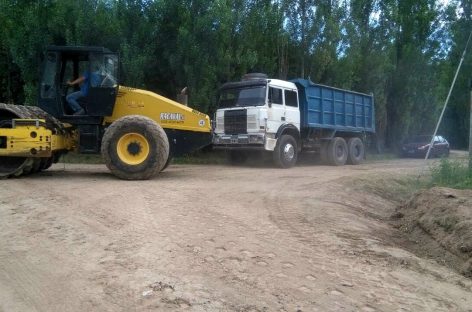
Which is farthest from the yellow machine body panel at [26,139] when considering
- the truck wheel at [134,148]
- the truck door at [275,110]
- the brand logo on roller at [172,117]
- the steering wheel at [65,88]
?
the truck door at [275,110]

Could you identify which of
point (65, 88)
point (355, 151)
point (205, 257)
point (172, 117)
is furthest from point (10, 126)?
point (355, 151)

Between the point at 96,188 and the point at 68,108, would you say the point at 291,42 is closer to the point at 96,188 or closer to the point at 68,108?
the point at 68,108

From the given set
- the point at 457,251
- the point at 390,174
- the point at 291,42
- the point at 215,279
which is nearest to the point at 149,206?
the point at 215,279

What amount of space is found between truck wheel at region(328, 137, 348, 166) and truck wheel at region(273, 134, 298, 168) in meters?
2.54

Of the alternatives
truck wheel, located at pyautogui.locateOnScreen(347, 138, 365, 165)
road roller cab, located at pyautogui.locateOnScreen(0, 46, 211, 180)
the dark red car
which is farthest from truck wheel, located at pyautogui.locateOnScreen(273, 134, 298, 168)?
the dark red car

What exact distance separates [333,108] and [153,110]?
9.16 metres

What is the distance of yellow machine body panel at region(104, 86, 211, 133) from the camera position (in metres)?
11.7

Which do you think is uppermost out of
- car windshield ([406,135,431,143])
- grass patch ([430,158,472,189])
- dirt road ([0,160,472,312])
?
car windshield ([406,135,431,143])

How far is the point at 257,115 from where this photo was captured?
1545 cm

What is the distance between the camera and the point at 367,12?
2705 cm

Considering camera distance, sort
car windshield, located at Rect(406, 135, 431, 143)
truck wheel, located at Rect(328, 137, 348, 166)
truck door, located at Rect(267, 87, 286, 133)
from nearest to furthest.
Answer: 1. truck door, located at Rect(267, 87, 286, 133)
2. truck wheel, located at Rect(328, 137, 348, 166)
3. car windshield, located at Rect(406, 135, 431, 143)

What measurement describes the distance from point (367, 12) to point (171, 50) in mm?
13618

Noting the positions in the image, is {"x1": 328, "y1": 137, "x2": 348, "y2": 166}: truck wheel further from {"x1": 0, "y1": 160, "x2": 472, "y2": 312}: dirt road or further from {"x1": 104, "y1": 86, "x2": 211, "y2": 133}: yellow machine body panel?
{"x1": 0, "y1": 160, "x2": 472, "y2": 312}: dirt road

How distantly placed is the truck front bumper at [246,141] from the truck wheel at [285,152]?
0.27 meters
